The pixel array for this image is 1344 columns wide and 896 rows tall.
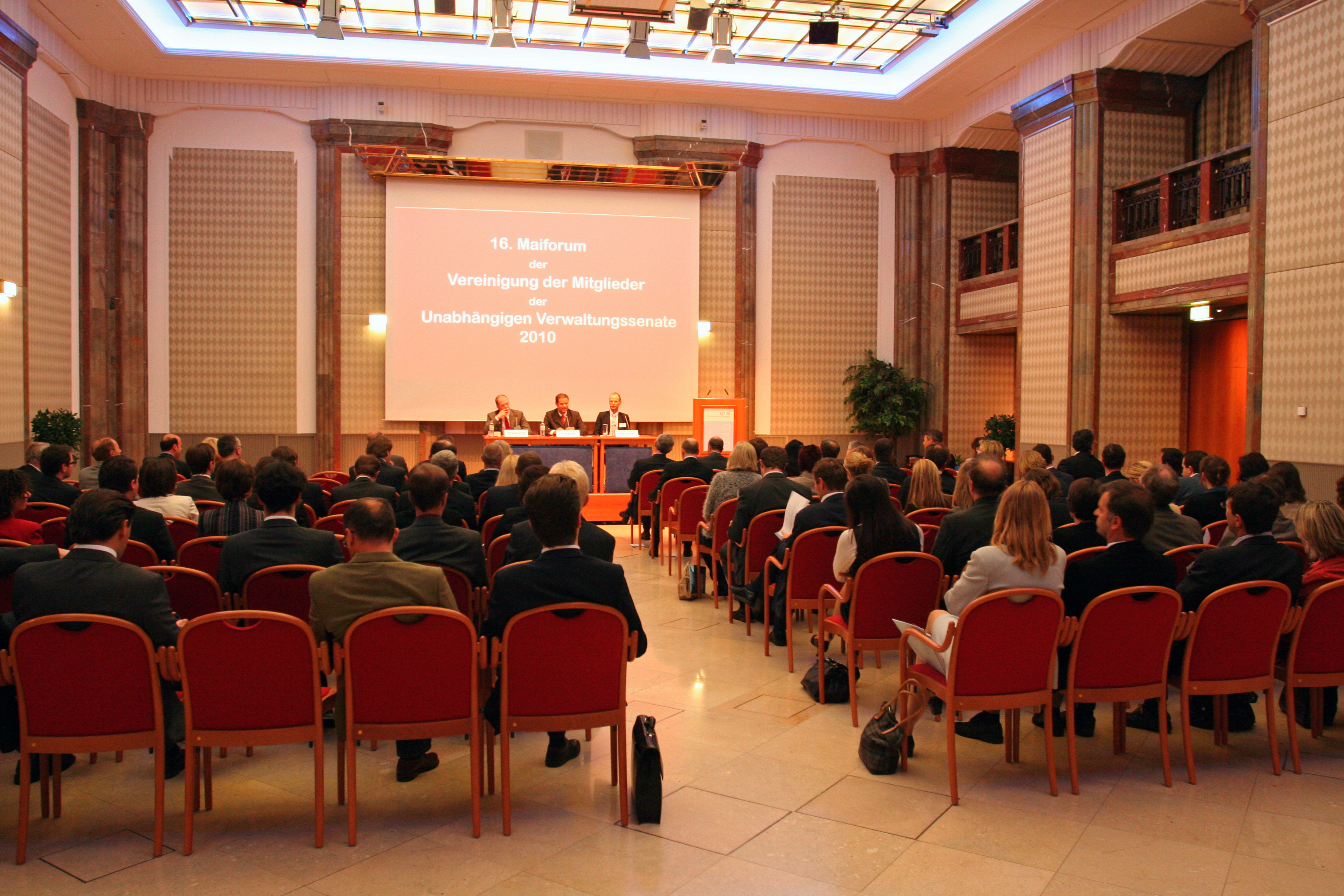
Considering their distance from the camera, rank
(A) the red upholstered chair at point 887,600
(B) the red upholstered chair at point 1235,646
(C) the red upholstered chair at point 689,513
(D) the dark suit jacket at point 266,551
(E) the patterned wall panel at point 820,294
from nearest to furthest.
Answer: (B) the red upholstered chair at point 1235,646 < (D) the dark suit jacket at point 266,551 < (A) the red upholstered chair at point 887,600 < (C) the red upholstered chair at point 689,513 < (E) the patterned wall panel at point 820,294

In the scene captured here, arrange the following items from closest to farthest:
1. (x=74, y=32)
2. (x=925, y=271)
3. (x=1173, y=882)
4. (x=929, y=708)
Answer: (x=1173, y=882), (x=929, y=708), (x=74, y=32), (x=925, y=271)

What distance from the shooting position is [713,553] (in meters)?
6.12

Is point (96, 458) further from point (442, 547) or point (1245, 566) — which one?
point (1245, 566)

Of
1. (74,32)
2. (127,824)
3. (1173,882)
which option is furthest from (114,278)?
(1173,882)

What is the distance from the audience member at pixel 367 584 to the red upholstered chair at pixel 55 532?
2.10m

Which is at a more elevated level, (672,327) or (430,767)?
(672,327)

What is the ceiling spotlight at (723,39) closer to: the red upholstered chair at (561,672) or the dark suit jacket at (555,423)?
the dark suit jacket at (555,423)

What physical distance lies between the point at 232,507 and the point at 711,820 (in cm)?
265

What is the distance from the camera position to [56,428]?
9.70 metres

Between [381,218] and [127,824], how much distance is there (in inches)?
397

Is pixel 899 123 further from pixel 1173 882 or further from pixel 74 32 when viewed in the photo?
pixel 1173 882

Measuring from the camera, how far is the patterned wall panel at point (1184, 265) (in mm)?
8273

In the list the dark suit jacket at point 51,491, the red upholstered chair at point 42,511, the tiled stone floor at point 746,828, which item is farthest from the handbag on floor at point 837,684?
the dark suit jacket at point 51,491

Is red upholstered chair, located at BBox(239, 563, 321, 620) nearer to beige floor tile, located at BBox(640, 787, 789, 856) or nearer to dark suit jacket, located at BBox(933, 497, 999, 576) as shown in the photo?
beige floor tile, located at BBox(640, 787, 789, 856)
